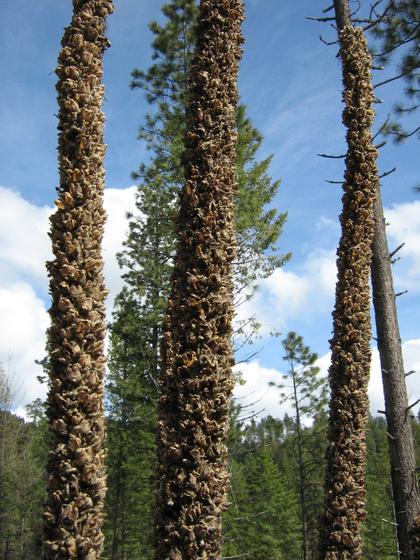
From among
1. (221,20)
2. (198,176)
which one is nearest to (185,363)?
(198,176)

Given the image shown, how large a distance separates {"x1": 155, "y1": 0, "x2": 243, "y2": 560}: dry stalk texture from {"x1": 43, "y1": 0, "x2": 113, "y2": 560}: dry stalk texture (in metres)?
0.67

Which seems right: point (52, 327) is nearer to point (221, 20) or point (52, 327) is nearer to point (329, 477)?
point (221, 20)

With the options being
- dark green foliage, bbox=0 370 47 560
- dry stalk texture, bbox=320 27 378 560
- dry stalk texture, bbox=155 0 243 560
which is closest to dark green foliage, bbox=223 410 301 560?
dark green foliage, bbox=0 370 47 560

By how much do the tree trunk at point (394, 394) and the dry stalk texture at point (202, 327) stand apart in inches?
156

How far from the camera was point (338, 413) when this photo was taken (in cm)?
712

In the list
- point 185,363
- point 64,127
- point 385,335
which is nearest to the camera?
point 185,363

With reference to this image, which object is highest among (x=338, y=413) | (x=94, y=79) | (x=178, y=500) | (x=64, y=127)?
(x=94, y=79)

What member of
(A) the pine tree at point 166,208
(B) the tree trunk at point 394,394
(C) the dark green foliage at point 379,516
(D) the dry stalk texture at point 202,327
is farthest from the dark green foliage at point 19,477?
(C) the dark green foliage at point 379,516

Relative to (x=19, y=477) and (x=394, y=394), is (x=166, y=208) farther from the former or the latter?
(x=19, y=477)

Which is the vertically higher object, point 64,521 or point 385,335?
point 385,335

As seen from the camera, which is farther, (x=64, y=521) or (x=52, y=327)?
(x=52, y=327)

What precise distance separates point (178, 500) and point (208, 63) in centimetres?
459

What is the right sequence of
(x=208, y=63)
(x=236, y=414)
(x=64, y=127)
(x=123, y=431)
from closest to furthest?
(x=64, y=127) < (x=208, y=63) < (x=236, y=414) < (x=123, y=431)

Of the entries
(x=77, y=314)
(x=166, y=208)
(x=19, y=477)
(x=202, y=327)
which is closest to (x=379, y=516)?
(x=19, y=477)
